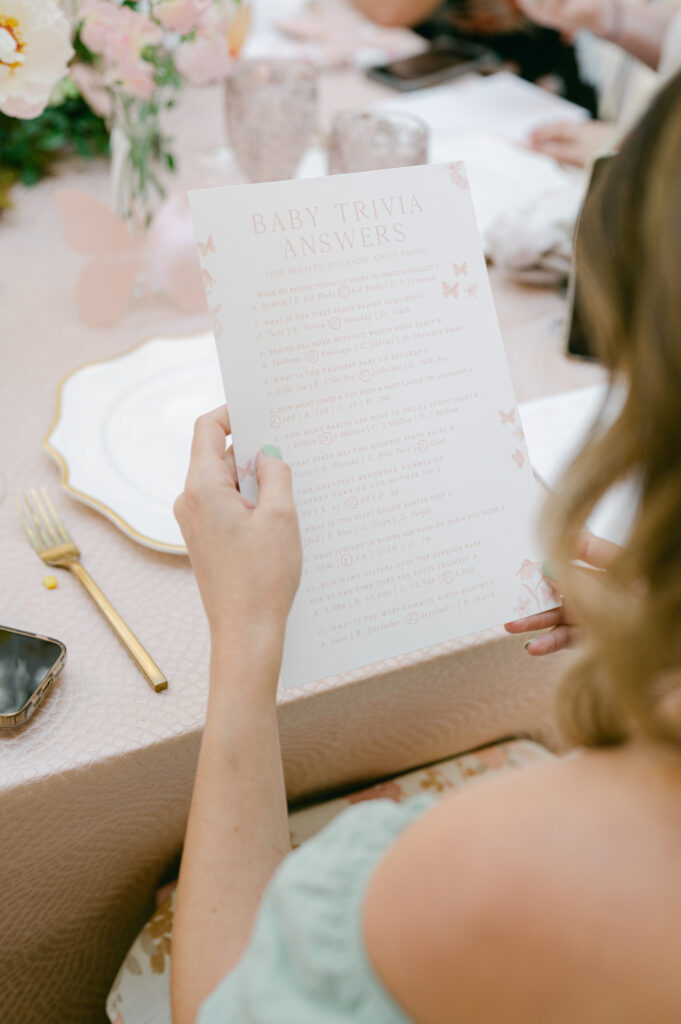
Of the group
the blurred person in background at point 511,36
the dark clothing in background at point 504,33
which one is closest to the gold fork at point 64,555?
the blurred person in background at point 511,36

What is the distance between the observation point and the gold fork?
0.63 meters

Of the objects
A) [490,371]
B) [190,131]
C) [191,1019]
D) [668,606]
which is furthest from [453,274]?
[190,131]

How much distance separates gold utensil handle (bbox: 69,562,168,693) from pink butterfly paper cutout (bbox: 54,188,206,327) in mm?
436

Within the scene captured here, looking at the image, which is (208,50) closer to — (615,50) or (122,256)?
(122,256)

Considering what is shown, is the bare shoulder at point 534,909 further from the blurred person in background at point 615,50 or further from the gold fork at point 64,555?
the blurred person in background at point 615,50

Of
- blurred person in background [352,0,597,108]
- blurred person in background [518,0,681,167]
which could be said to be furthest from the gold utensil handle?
blurred person in background [352,0,597,108]

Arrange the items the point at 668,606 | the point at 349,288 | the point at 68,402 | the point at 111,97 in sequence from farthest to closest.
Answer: the point at 111,97, the point at 68,402, the point at 349,288, the point at 668,606

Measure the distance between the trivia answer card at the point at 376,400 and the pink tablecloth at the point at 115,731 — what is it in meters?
0.08

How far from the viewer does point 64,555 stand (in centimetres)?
70

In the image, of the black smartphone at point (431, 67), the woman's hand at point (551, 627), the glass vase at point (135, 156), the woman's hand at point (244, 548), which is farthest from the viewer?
the black smartphone at point (431, 67)

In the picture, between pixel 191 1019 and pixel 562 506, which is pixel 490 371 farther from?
pixel 191 1019

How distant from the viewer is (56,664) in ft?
1.95

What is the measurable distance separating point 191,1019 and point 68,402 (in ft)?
1.96

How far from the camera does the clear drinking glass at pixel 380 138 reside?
42.1 inches
